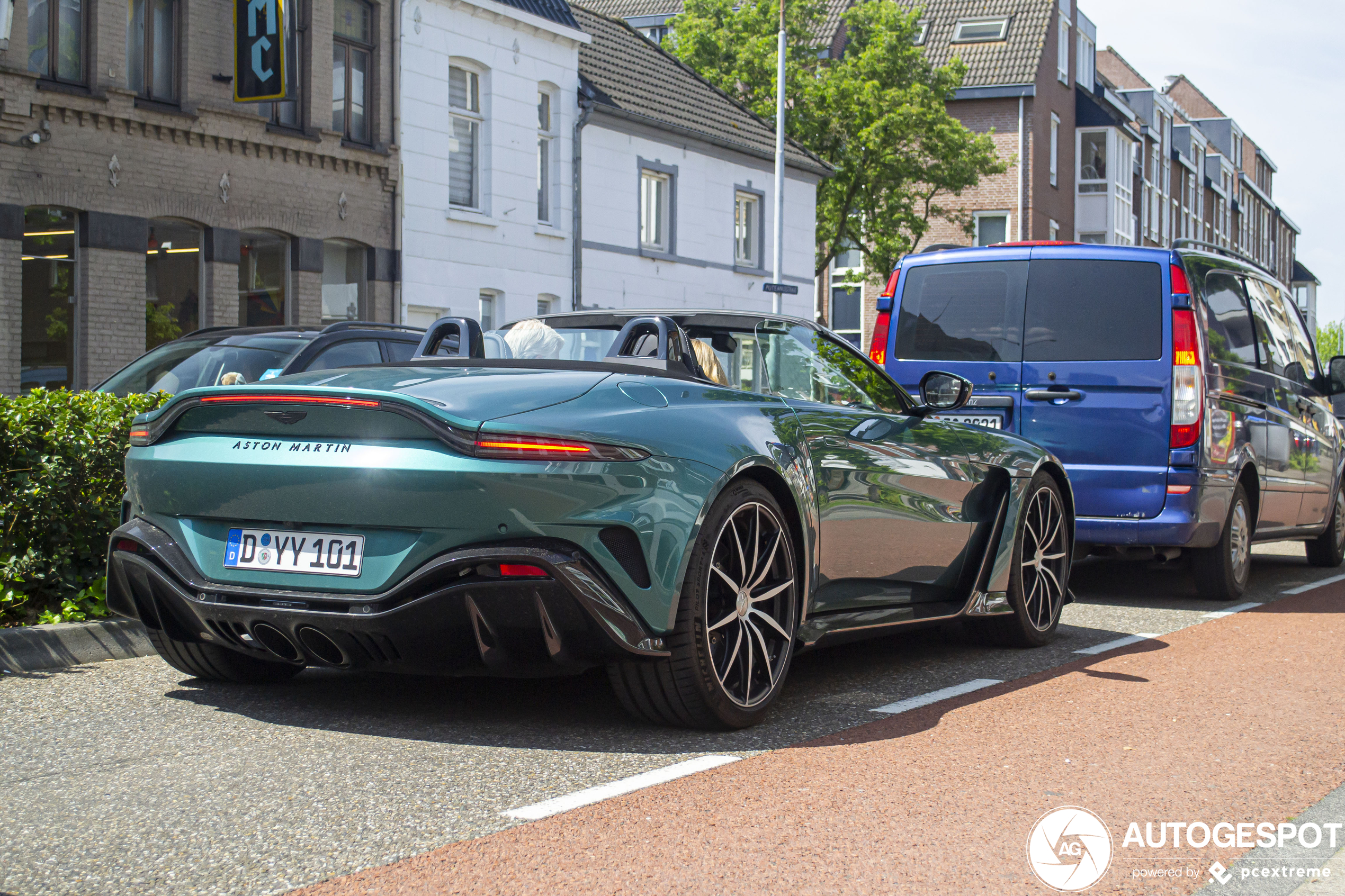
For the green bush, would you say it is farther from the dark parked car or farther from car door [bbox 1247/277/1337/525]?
car door [bbox 1247/277/1337/525]

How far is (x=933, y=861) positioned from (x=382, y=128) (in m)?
19.1

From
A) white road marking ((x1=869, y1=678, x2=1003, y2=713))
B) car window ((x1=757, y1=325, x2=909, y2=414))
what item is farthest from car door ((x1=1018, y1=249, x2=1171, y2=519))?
white road marking ((x1=869, y1=678, x2=1003, y2=713))

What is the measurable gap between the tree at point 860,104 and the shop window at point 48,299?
21142mm

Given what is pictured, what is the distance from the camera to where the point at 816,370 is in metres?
6.09

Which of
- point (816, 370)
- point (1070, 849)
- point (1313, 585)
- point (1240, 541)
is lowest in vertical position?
point (1313, 585)

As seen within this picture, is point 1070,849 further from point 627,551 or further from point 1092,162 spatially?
point 1092,162

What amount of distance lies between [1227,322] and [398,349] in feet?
18.3

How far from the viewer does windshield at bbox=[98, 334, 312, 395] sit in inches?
378

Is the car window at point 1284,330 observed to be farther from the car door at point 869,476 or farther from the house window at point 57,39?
the house window at point 57,39

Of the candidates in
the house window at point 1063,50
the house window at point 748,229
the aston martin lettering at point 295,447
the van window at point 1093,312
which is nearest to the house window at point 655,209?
the house window at point 748,229

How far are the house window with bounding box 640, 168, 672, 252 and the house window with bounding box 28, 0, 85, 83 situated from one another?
37.7ft

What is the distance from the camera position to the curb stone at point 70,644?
20.5 feet

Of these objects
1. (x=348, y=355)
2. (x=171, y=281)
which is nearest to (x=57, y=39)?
(x=171, y=281)

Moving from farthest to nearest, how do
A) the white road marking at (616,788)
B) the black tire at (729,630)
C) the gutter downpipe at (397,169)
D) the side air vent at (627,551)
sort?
the gutter downpipe at (397,169)
the black tire at (729,630)
the side air vent at (627,551)
the white road marking at (616,788)
